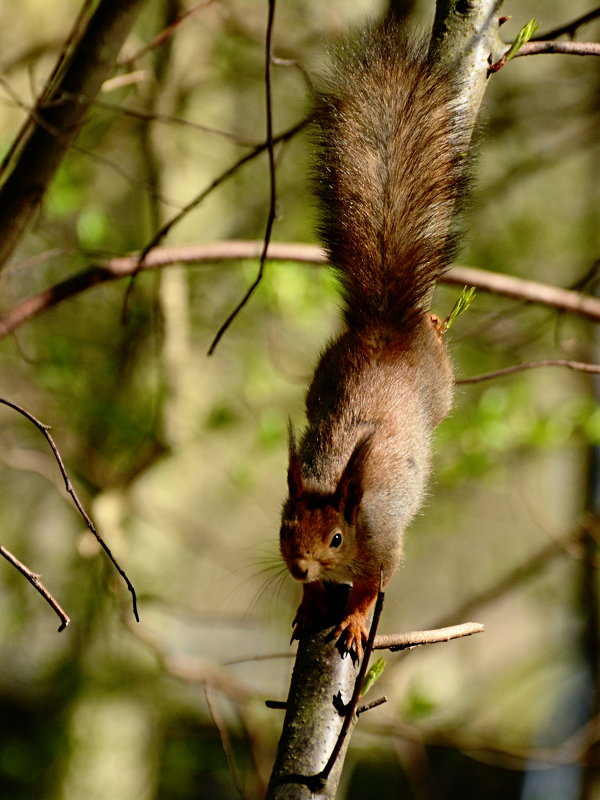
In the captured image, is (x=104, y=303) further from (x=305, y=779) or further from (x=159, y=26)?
(x=305, y=779)

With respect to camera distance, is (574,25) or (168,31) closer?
(574,25)

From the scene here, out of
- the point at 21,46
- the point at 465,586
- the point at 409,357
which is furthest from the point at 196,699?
the point at 409,357

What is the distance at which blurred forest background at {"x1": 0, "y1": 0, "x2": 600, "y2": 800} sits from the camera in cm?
323

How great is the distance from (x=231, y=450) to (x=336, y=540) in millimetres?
2759

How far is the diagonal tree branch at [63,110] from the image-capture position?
1.29m

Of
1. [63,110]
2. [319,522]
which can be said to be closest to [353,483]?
[319,522]

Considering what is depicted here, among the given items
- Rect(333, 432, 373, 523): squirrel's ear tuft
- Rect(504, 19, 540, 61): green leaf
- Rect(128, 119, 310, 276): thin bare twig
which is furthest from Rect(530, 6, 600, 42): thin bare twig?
Rect(333, 432, 373, 523): squirrel's ear tuft

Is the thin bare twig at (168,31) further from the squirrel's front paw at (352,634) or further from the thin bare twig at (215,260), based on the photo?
the squirrel's front paw at (352,634)

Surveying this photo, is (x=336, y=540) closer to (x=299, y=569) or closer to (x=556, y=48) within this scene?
(x=299, y=569)

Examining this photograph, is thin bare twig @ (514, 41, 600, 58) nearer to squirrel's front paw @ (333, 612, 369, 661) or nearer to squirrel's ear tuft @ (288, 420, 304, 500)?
squirrel's ear tuft @ (288, 420, 304, 500)

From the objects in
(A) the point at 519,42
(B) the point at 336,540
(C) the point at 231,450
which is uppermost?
(C) the point at 231,450

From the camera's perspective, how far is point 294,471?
4.34ft

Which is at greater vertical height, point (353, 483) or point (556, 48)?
point (556, 48)

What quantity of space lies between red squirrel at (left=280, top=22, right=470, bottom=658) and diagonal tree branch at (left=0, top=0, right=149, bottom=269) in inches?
13.1
